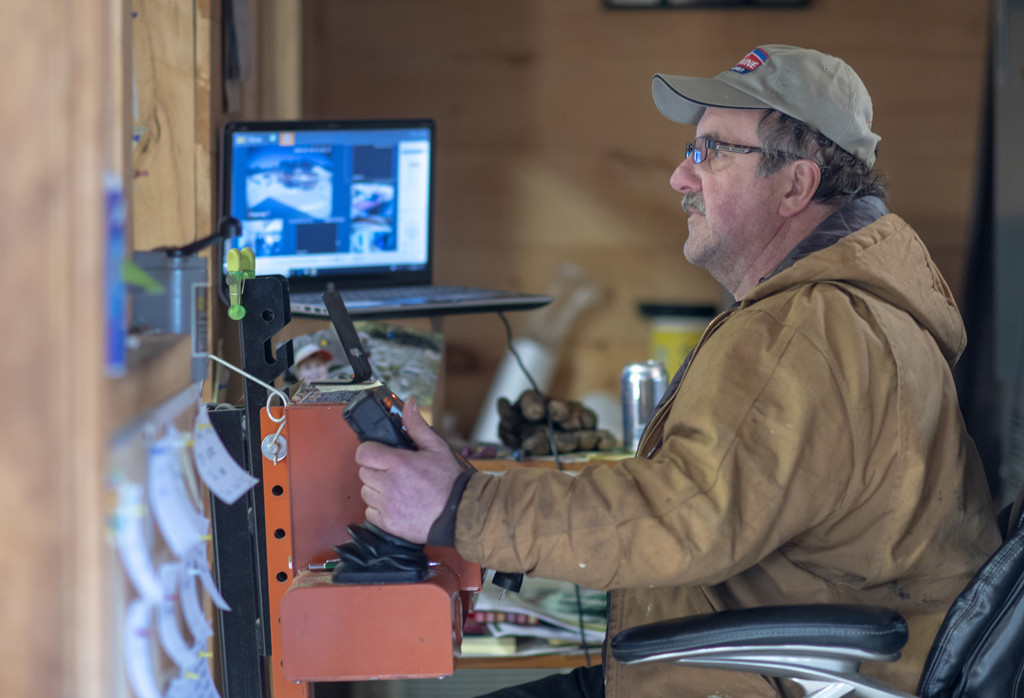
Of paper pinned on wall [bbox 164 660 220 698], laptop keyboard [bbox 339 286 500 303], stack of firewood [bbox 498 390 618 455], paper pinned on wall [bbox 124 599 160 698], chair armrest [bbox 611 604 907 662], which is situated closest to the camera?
paper pinned on wall [bbox 124 599 160 698]

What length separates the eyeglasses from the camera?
4.71ft

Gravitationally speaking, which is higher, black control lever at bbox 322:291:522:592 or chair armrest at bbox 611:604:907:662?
black control lever at bbox 322:291:522:592

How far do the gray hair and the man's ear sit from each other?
0.01 m

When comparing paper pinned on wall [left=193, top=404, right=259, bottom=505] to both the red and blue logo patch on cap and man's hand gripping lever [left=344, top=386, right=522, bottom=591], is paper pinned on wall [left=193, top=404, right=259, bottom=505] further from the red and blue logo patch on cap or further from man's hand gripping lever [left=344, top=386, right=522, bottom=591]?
the red and blue logo patch on cap

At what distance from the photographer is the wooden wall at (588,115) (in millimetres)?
2752

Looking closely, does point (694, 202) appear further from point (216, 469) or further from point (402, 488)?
point (216, 469)

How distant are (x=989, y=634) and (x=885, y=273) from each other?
42 centimetres

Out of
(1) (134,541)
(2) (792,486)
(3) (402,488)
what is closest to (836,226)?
(2) (792,486)

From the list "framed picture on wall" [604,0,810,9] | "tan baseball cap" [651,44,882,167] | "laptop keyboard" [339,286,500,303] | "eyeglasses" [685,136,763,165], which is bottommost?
"laptop keyboard" [339,286,500,303]

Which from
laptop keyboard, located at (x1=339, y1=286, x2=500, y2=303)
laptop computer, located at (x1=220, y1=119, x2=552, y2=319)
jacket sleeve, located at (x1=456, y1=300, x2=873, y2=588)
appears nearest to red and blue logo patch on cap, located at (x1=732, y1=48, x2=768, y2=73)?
jacket sleeve, located at (x1=456, y1=300, x2=873, y2=588)

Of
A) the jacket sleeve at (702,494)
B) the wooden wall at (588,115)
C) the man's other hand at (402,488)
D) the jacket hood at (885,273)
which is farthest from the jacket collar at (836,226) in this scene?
the wooden wall at (588,115)

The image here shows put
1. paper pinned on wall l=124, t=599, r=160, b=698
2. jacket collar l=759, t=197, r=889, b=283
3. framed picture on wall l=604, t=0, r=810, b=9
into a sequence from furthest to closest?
1. framed picture on wall l=604, t=0, r=810, b=9
2. jacket collar l=759, t=197, r=889, b=283
3. paper pinned on wall l=124, t=599, r=160, b=698

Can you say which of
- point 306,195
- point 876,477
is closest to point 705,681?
point 876,477

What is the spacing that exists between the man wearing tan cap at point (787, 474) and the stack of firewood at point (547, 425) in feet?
1.77
